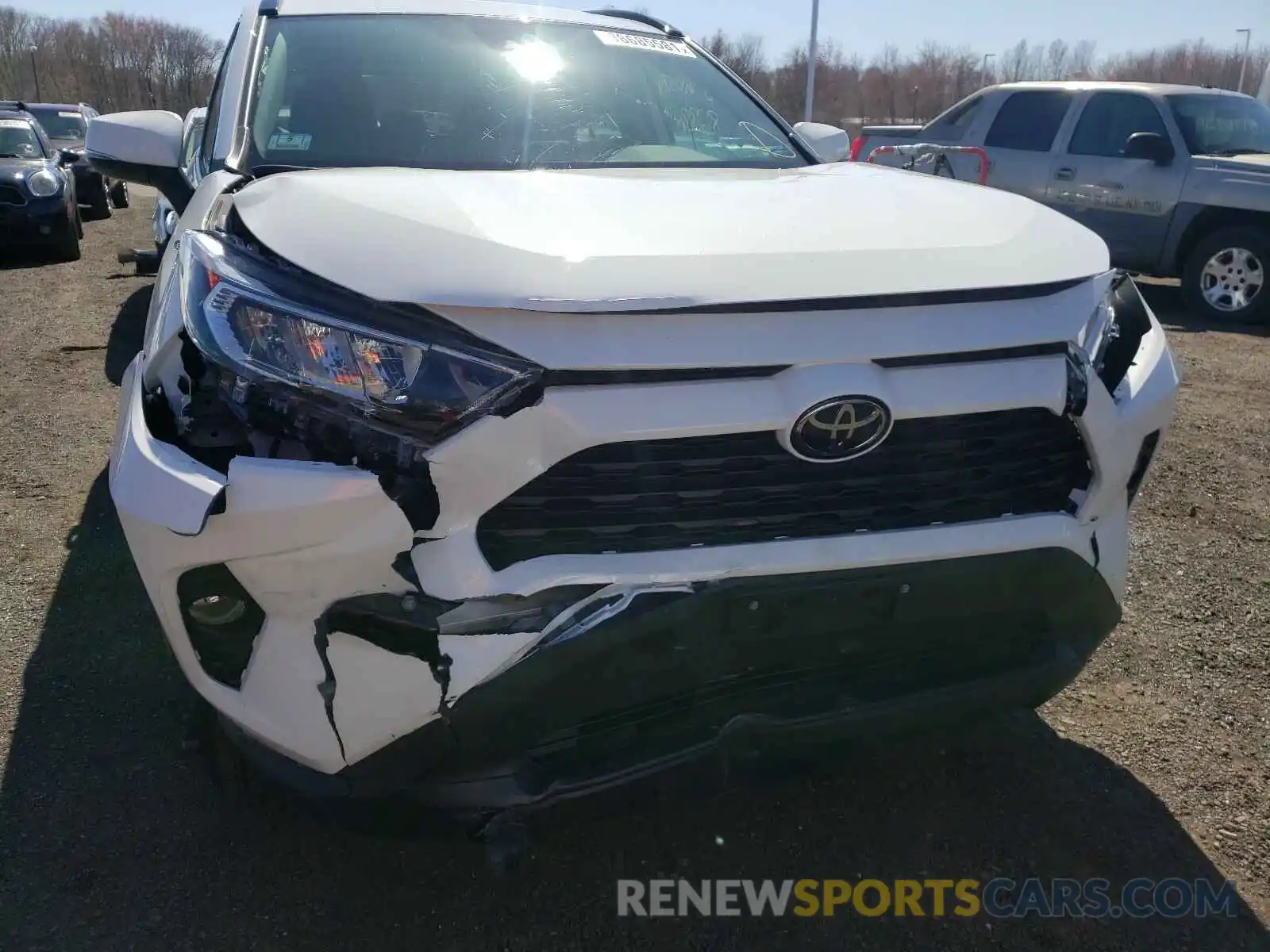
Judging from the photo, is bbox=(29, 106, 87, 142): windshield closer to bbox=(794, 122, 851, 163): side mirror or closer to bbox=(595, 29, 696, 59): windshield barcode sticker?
Result: bbox=(595, 29, 696, 59): windshield barcode sticker

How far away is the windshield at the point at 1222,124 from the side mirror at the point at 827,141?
611 cm

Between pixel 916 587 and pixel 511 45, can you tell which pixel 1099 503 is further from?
pixel 511 45

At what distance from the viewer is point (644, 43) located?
11.3ft

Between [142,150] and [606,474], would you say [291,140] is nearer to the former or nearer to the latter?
[142,150]

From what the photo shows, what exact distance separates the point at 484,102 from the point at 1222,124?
789cm

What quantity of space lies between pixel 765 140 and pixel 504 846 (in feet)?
7.66

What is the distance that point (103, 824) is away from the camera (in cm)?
214

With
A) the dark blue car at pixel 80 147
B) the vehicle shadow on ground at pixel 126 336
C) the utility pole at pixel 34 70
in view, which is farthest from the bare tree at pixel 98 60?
the vehicle shadow on ground at pixel 126 336

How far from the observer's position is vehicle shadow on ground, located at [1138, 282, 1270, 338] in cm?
773

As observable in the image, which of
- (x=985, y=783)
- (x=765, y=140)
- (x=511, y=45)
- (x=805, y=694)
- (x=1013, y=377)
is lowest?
(x=985, y=783)

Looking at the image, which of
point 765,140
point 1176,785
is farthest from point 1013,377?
point 765,140

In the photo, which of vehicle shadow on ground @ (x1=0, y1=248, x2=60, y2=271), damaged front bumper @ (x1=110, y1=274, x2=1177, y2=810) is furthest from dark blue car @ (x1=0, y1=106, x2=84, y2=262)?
damaged front bumper @ (x1=110, y1=274, x2=1177, y2=810)

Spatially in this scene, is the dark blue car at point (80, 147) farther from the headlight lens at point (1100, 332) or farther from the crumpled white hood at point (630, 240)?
the headlight lens at point (1100, 332)
